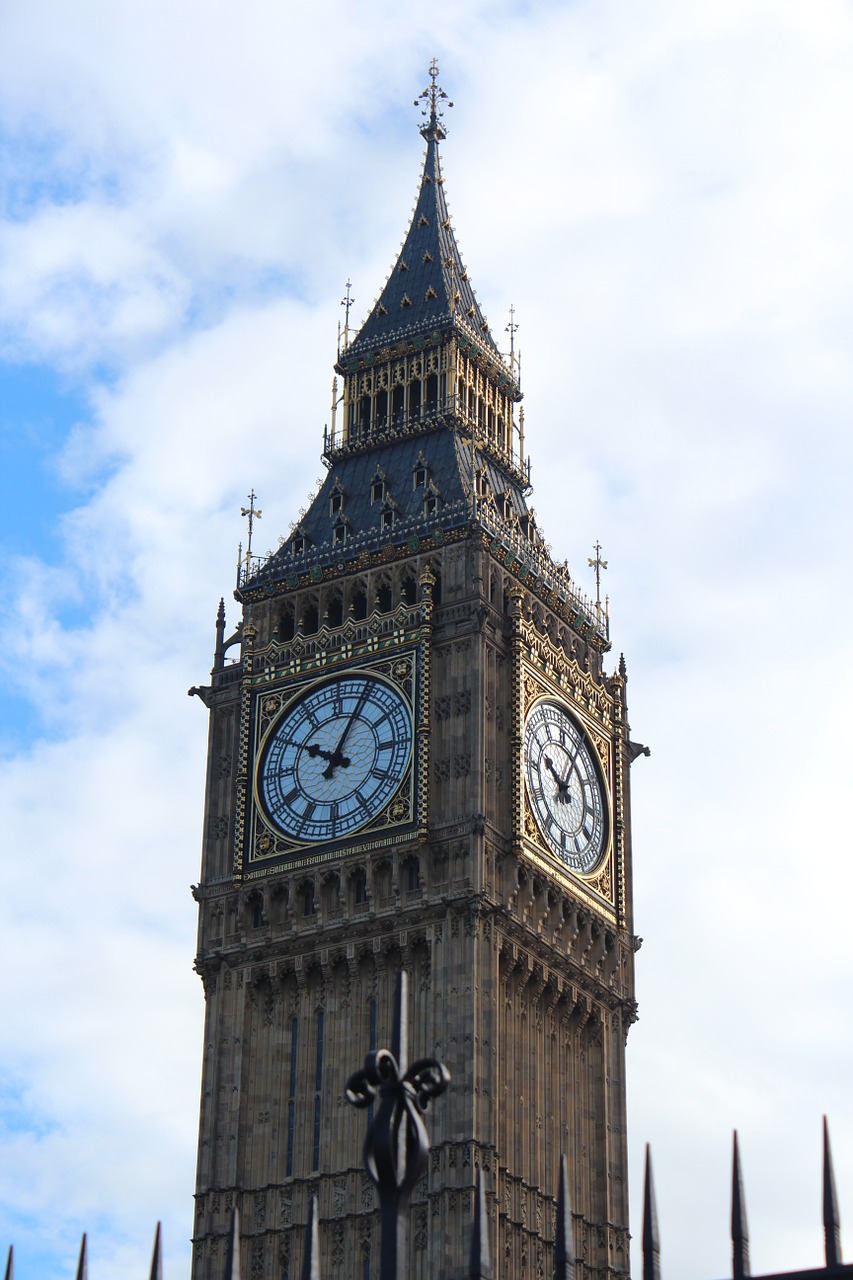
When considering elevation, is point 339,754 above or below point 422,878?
above

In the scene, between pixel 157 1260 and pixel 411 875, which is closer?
pixel 157 1260

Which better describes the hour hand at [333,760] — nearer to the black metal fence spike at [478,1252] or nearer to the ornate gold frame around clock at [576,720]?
the ornate gold frame around clock at [576,720]

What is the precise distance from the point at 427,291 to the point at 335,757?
18928mm

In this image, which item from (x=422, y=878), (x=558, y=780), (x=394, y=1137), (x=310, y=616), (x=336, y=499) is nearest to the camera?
(x=394, y=1137)

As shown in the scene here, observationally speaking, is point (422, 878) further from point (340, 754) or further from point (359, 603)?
point (359, 603)

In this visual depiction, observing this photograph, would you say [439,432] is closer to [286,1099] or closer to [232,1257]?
[286,1099]

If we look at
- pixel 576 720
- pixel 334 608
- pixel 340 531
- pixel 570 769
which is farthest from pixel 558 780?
pixel 340 531

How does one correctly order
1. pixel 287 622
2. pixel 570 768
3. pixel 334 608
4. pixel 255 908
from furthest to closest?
pixel 287 622 → pixel 334 608 → pixel 570 768 → pixel 255 908

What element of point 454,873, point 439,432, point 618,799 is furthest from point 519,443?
point 454,873

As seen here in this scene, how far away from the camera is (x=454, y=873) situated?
230 feet

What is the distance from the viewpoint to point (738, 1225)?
28.2 m

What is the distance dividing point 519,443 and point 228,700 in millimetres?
13860

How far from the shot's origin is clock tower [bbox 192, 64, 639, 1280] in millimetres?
68438

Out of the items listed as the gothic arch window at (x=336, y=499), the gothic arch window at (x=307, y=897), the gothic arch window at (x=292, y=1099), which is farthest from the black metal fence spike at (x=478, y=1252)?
the gothic arch window at (x=336, y=499)
